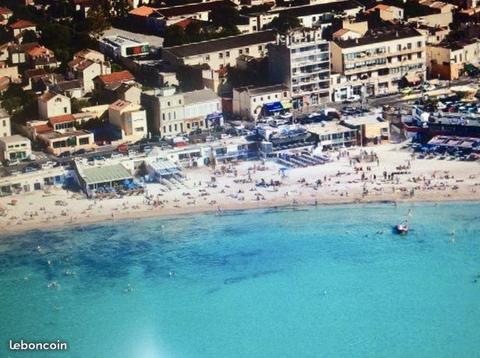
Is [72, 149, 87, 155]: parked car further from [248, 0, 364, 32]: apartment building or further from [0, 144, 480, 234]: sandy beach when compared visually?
[248, 0, 364, 32]: apartment building

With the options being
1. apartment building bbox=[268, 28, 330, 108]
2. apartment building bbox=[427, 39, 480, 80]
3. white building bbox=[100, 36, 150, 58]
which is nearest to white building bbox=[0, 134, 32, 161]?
white building bbox=[100, 36, 150, 58]

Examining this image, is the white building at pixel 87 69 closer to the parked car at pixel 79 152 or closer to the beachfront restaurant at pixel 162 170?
the parked car at pixel 79 152

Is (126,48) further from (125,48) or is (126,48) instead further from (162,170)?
(162,170)

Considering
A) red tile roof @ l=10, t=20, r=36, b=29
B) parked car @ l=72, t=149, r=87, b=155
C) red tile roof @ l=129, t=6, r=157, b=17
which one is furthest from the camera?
red tile roof @ l=129, t=6, r=157, b=17

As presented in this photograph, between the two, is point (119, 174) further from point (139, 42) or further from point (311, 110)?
point (139, 42)

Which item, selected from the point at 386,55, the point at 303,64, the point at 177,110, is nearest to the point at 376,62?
the point at 386,55

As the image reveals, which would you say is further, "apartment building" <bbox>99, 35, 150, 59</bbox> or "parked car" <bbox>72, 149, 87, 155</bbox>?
"apartment building" <bbox>99, 35, 150, 59</bbox>
